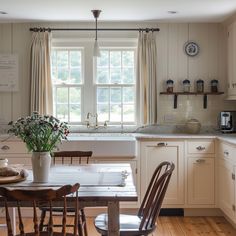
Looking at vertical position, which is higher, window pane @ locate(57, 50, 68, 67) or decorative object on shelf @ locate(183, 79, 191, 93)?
window pane @ locate(57, 50, 68, 67)

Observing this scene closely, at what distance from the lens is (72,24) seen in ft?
17.6

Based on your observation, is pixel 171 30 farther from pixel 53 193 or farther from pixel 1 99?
pixel 53 193

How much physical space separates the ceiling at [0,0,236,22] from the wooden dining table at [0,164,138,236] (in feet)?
6.02

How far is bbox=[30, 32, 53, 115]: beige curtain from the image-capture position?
17.2 feet

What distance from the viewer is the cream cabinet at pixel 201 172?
487cm

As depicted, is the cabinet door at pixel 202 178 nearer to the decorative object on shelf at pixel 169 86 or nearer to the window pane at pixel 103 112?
the decorative object on shelf at pixel 169 86

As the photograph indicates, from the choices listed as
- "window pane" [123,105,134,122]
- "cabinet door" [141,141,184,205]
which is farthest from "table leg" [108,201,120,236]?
"window pane" [123,105,134,122]

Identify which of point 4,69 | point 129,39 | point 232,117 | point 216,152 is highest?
point 129,39

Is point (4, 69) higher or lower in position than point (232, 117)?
higher

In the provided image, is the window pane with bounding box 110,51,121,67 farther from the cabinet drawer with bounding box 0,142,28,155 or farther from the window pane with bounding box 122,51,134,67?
the cabinet drawer with bounding box 0,142,28,155

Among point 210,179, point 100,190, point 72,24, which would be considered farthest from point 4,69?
point 100,190

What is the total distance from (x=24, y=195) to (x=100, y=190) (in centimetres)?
52

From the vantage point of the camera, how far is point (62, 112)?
5500 mm

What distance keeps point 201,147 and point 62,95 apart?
1.93 meters
